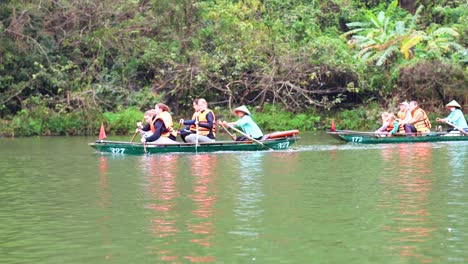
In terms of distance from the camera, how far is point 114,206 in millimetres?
12977

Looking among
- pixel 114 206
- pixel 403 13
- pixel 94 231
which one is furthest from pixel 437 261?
pixel 403 13

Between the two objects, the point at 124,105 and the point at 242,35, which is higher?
the point at 242,35

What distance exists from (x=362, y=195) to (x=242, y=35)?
797 inches

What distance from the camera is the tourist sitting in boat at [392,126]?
2596cm

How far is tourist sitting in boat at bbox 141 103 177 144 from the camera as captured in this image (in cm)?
2220

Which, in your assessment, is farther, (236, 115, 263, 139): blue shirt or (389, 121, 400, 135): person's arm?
(389, 121, 400, 135): person's arm

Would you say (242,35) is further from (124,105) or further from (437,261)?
(437,261)

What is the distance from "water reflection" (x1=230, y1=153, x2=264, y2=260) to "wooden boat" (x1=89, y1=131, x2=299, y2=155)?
313 cm

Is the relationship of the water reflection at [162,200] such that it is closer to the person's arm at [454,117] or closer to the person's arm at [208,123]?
the person's arm at [208,123]

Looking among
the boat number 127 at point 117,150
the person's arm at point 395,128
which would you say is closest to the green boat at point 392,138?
the person's arm at point 395,128

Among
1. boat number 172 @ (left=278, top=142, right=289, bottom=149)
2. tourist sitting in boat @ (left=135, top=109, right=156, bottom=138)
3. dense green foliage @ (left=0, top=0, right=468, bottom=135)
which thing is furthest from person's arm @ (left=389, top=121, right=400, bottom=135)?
tourist sitting in boat @ (left=135, top=109, right=156, bottom=138)

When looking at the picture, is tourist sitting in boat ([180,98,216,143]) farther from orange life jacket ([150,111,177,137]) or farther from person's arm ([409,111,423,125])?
person's arm ([409,111,423,125])

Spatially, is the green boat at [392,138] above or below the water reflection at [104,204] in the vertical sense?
above

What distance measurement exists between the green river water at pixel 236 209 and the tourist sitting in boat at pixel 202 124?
1942mm
